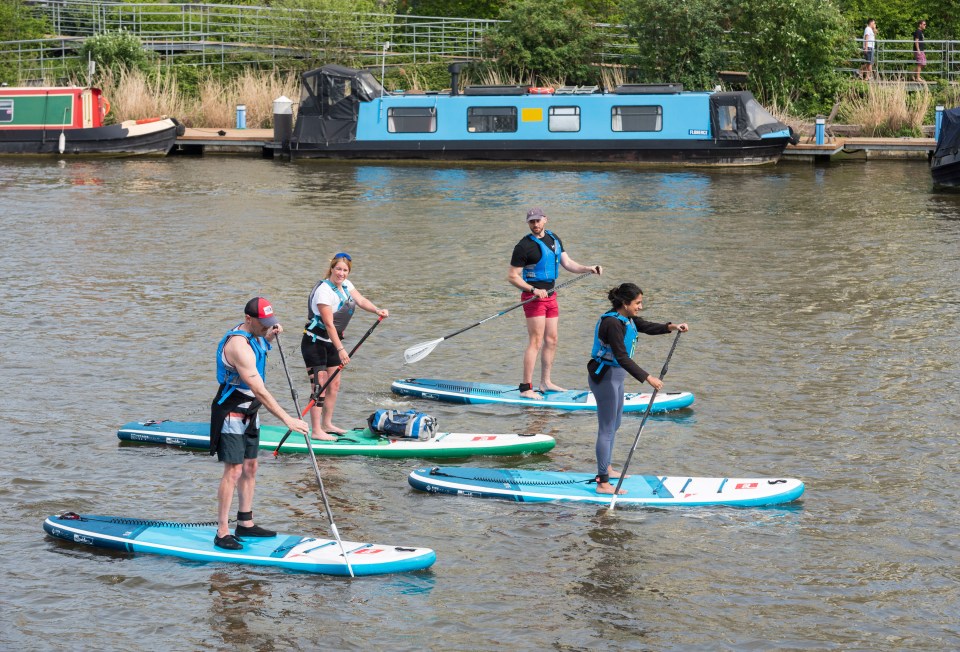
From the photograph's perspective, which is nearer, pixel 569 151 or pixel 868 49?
pixel 569 151

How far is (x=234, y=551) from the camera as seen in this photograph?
28.4 feet

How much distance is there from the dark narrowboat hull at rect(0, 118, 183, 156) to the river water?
35.8ft

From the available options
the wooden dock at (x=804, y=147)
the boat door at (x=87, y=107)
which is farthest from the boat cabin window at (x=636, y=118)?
the boat door at (x=87, y=107)

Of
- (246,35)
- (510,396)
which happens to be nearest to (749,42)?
(246,35)

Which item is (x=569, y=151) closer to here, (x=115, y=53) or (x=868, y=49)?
(x=868, y=49)

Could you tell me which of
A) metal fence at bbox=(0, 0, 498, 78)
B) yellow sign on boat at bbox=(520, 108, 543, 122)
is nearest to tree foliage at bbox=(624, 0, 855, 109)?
yellow sign on boat at bbox=(520, 108, 543, 122)

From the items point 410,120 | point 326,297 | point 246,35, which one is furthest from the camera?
point 246,35

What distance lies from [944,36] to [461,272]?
87.0ft

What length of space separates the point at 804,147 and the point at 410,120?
10.8 m

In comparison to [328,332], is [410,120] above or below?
above

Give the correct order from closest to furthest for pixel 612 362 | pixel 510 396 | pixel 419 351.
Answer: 1. pixel 612 362
2. pixel 510 396
3. pixel 419 351

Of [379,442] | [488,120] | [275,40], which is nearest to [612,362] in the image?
[379,442]

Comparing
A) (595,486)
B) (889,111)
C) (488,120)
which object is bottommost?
(595,486)

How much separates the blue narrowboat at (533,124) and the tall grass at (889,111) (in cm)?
402
